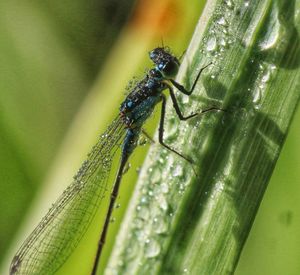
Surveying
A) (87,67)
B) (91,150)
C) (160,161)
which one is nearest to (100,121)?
(91,150)

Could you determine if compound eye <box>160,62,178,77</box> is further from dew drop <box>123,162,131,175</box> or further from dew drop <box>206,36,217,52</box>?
dew drop <box>206,36,217,52</box>

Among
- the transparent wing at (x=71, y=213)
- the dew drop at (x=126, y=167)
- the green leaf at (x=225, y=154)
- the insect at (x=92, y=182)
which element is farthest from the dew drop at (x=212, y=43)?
the transparent wing at (x=71, y=213)

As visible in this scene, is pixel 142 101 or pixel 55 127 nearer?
pixel 142 101

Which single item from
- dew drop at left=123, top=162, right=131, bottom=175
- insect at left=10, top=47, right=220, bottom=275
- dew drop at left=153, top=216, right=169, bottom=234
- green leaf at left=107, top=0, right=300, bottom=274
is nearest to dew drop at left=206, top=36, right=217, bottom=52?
green leaf at left=107, top=0, right=300, bottom=274

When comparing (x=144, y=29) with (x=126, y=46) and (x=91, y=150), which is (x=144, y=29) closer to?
(x=126, y=46)

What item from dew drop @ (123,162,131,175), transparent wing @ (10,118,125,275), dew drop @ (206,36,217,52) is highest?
dew drop @ (206,36,217,52)
